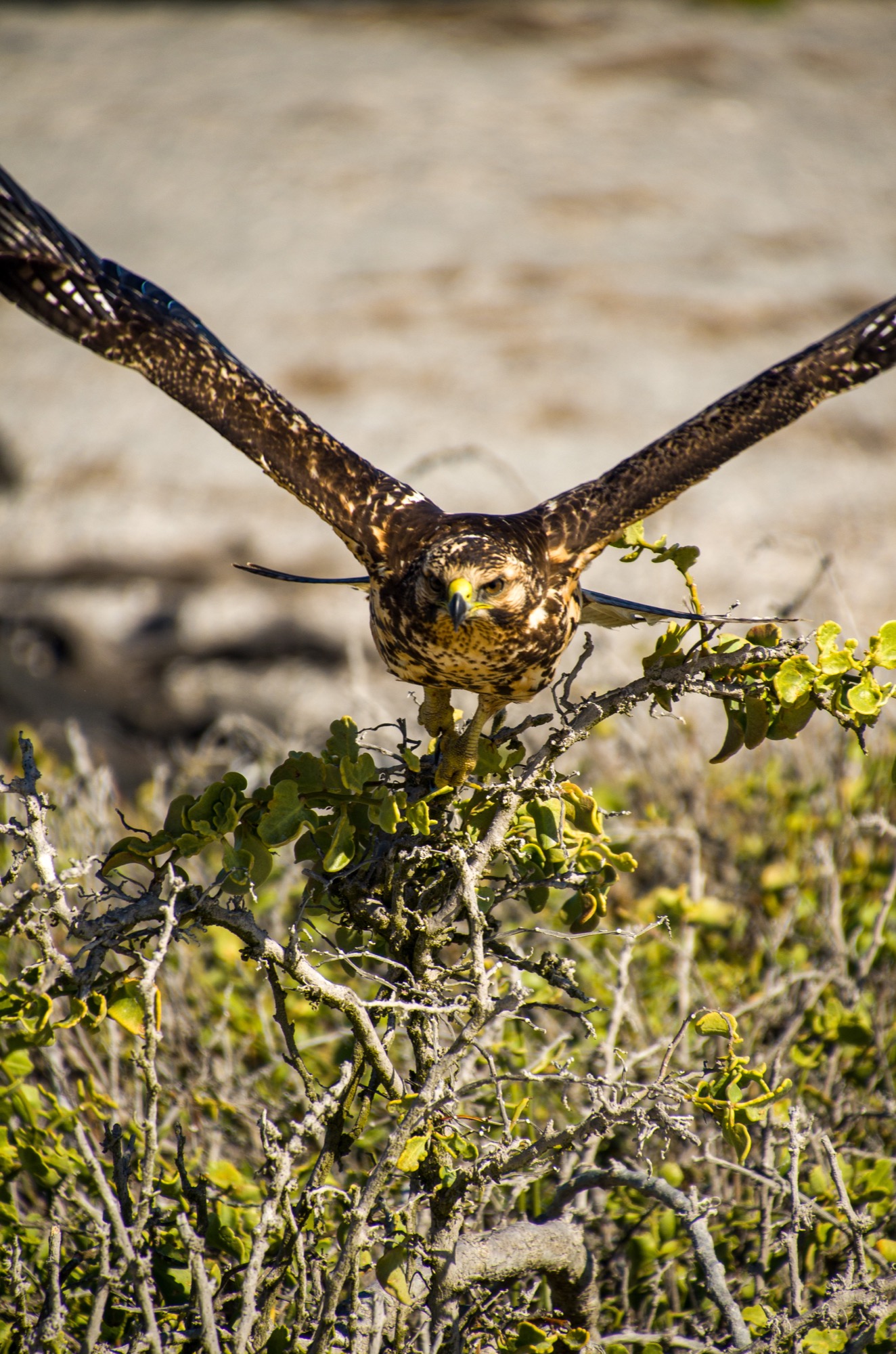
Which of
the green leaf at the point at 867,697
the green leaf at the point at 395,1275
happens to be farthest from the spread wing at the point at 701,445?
the green leaf at the point at 395,1275

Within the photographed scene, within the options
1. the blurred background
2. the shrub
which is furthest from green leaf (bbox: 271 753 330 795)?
the blurred background

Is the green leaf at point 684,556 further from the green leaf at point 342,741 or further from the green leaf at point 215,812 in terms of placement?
the green leaf at point 215,812

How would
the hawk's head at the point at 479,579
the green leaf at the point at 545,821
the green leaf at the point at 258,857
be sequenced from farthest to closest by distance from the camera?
the hawk's head at the point at 479,579 < the green leaf at the point at 545,821 < the green leaf at the point at 258,857

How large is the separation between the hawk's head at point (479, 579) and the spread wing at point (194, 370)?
0.77 ft

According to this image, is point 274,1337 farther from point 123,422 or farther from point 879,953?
point 123,422

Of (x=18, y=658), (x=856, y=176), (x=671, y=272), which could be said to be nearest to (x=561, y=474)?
(x=671, y=272)

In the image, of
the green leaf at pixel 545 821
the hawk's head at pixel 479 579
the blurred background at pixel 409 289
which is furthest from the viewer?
the blurred background at pixel 409 289

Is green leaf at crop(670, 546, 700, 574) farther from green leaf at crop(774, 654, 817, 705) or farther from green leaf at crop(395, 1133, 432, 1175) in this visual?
green leaf at crop(395, 1133, 432, 1175)

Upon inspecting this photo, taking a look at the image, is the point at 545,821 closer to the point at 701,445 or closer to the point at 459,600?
the point at 459,600

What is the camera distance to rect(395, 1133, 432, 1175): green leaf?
79.0 inches

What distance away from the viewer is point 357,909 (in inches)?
90.6

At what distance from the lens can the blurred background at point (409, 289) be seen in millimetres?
8258

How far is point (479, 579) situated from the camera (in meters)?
2.64

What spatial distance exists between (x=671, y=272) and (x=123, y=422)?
220 inches
